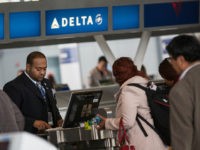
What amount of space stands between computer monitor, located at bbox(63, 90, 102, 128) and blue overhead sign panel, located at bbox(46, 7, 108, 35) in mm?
3000

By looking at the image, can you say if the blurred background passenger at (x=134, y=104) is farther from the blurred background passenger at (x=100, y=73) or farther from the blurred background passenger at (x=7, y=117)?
the blurred background passenger at (x=100, y=73)

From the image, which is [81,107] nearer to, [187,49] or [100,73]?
[187,49]

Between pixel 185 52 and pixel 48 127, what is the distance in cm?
262

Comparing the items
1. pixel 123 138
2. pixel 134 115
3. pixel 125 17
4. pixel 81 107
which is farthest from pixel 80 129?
pixel 125 17

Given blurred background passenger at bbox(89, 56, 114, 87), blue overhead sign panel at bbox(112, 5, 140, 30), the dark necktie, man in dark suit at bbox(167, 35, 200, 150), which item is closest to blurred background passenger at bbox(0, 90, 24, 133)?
the dark necktie

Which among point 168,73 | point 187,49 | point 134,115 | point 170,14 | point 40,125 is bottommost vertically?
point 40,125

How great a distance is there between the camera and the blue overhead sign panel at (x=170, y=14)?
11211 mm

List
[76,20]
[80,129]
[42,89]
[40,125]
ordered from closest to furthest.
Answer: [80,129] → [40,125] → [42,89] → [76,20]

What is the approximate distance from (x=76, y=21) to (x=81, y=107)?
3.43 metres

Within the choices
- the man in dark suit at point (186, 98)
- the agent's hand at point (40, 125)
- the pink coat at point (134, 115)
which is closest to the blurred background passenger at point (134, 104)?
the pink coat at point (134, 115)

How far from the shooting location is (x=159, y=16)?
36.9 feet

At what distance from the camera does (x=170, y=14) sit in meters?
11.3

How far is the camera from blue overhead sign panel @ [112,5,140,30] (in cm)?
1101

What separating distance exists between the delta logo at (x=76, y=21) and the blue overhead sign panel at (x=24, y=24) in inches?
9.6
